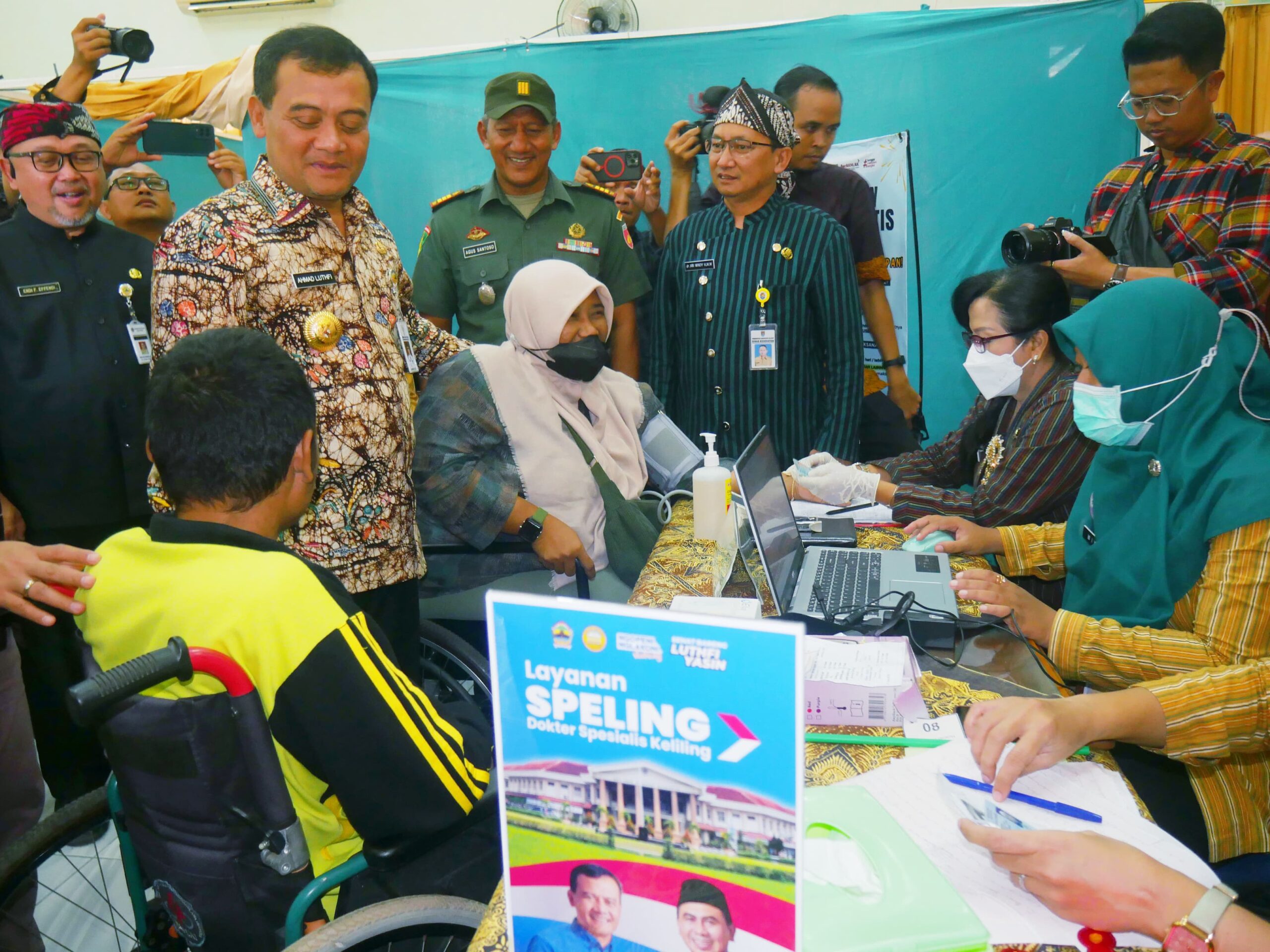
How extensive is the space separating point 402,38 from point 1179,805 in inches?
264

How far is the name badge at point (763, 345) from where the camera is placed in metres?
2.69

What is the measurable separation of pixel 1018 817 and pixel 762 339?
6.22 feet

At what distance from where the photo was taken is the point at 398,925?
40.3 inches

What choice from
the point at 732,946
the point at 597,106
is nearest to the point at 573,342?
the point at 732,946

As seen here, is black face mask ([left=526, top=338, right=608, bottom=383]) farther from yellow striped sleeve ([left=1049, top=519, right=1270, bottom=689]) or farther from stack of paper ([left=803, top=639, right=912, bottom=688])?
yellow striped sleeve ([left=1049, top=519, right=1270, bottom=689])

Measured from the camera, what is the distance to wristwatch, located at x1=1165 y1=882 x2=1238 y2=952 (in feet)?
2.65

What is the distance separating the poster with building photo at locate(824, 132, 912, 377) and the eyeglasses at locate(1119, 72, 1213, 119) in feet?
3.59

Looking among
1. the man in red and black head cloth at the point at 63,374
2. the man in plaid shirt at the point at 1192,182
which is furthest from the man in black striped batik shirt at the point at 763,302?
→ the man in red and black head cloth at the point at 63,374

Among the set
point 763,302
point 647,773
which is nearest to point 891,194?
point 763,302

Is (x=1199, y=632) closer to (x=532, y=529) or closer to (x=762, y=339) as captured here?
(x=532, y=529)

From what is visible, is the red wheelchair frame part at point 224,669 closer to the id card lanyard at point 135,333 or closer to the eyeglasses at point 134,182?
the id card lanyard at point 135,333

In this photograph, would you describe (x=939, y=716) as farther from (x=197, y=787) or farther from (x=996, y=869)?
(x=197, y=787)

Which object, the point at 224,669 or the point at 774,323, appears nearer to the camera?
the point at 224,669

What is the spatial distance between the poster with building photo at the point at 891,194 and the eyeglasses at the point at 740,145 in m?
1.12
